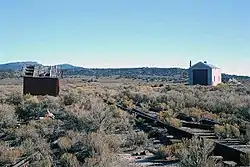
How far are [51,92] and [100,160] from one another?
3205 cm

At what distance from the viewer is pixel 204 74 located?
81750 millimetres

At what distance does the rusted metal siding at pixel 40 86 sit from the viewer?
41625 millimetres

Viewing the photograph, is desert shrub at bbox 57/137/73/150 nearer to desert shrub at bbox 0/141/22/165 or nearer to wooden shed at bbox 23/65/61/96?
desert shrub at bbox 0/141/22/165

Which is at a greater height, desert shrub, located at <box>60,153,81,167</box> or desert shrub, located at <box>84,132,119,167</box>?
desert shrub, located at <box>84,132,119,167</box>

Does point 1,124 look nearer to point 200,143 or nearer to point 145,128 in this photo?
point 145,128

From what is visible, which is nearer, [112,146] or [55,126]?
[112,146]

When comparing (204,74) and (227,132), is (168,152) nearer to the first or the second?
(227,132)

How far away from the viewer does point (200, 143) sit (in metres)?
13.5

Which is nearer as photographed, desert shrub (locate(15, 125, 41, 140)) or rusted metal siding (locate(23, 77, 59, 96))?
desert shrub (locate(15, 125, 41, 140))

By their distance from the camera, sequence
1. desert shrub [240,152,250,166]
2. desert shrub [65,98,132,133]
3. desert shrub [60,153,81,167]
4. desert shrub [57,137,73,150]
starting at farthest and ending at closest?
1. desert shrub [65,98,132,133]
2. desert shrub [57,137,73,150]
3. desert shrub [60,153,81,167]
4. desert shrub [240,152,250,166]

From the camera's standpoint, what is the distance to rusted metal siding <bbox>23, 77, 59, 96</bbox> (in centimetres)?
4162

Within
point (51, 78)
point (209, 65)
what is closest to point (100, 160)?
point (51, 78)

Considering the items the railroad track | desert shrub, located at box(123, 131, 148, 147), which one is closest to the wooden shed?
the railroad track

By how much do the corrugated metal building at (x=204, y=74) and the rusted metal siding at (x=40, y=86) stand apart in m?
40.8
